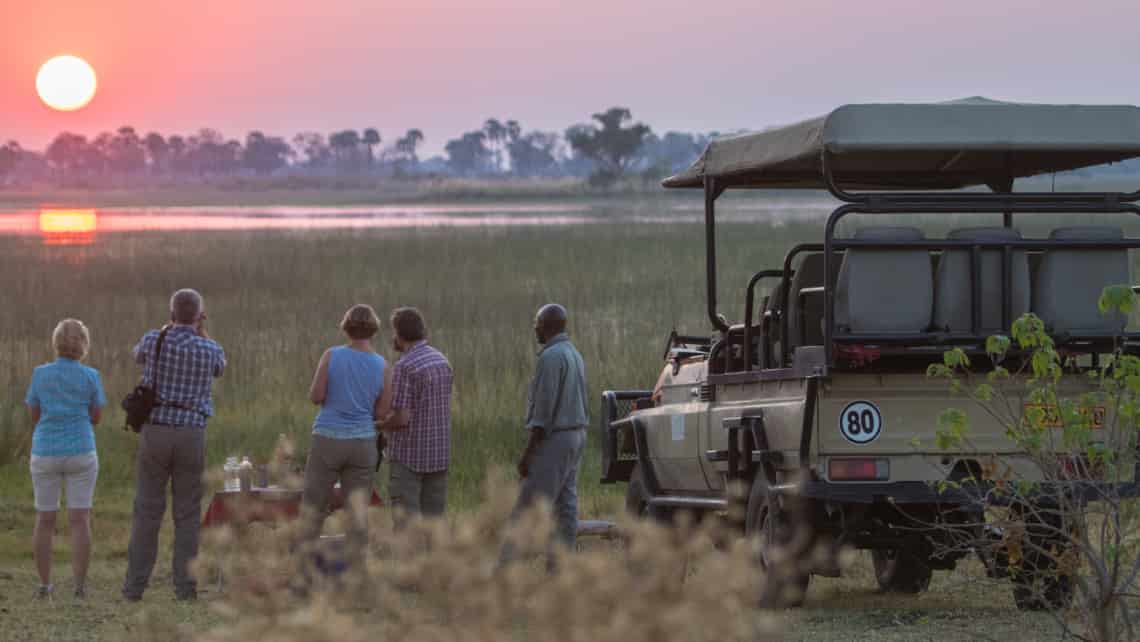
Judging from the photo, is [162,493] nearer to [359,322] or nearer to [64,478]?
[64,478]

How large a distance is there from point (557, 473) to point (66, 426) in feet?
8.58

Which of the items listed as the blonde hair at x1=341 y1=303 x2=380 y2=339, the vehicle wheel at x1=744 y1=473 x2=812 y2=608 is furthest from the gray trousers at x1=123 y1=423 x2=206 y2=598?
the vehicle wheel at x1=744 y1=473 x2=812 y2=608

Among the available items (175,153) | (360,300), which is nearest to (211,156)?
(175,153)

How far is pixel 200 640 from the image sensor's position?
14.6ft

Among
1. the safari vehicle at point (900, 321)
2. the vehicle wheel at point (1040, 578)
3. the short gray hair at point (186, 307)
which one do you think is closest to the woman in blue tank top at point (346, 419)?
the short gray hair at point (186, 307)

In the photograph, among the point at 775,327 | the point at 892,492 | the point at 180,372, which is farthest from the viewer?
the point at 180,372

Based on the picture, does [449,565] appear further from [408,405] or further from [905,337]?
[408,405]

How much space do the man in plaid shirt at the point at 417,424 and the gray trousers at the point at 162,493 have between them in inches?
40.1

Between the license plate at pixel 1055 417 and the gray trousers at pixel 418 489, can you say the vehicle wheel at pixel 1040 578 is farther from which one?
the gray trousers at pixel 418 489

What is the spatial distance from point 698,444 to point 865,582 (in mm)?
1807

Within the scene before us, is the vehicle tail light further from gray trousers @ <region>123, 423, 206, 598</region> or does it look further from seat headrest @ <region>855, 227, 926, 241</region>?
gray trousers @ <region>123, 423, 206, 598</region>

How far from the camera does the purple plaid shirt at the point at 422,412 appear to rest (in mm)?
10008

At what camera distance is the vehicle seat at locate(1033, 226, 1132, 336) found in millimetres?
8430

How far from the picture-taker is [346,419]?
9.75 meters
